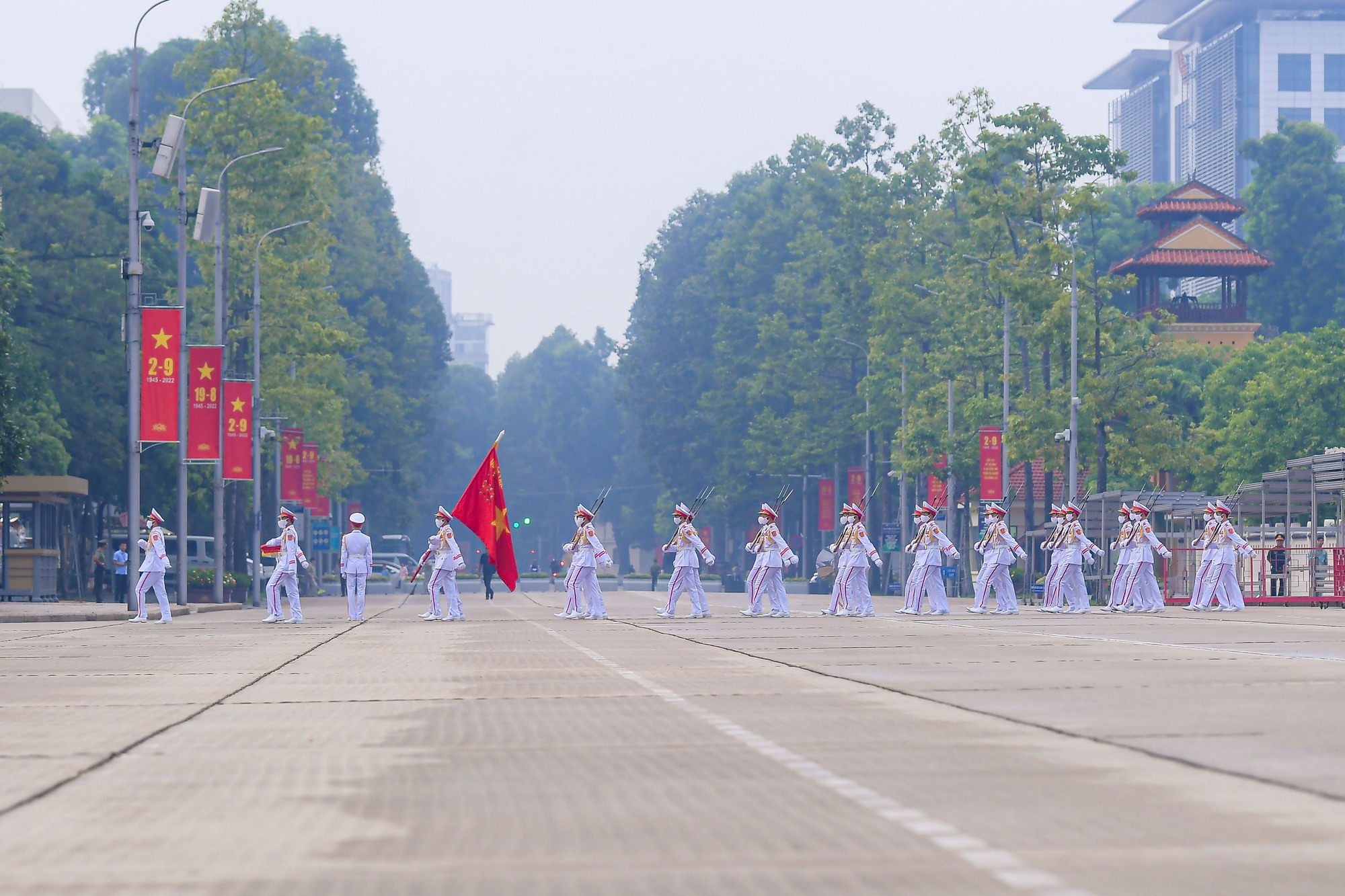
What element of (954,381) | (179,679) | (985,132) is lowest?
(179,679)

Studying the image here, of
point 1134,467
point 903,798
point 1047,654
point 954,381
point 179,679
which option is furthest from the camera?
point 954,381

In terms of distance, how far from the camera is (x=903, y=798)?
813 centimetres

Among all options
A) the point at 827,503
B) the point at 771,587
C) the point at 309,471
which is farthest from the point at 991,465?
the point at 827,503

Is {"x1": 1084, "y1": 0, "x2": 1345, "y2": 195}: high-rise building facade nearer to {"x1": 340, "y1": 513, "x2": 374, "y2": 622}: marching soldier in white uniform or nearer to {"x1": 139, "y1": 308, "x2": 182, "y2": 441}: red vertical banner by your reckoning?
{"x1": 139, "y1": 308, "x2": 182, "y2": 441}: red vertical banner

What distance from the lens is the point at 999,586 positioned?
40.8 m

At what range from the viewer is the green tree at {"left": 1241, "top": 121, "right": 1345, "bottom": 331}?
102 m

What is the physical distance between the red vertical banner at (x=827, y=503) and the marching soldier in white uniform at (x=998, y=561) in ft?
161

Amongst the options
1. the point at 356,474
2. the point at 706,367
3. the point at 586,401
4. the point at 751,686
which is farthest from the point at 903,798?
the point at 586,401

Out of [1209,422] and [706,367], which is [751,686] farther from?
[706,367]

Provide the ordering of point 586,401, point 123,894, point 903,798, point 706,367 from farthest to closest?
point 586,401 < point 706,367 < point 903,798 < point 123,894

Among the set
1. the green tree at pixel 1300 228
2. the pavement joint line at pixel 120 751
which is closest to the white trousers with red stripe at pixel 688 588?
the pavement joint line at pixel 120 751

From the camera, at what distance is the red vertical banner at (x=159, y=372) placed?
4234 cm

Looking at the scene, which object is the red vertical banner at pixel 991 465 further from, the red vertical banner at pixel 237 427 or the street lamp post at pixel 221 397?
the red vertical banner at pixel 237 427

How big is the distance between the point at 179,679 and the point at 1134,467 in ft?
131
